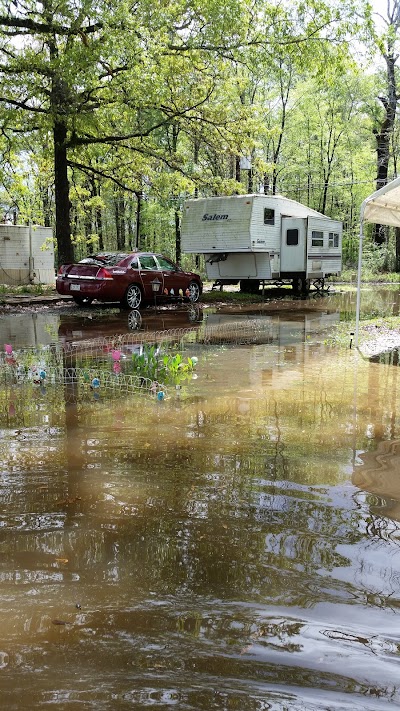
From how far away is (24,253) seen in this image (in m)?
23.3

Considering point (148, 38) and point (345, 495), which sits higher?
point (148, 38)

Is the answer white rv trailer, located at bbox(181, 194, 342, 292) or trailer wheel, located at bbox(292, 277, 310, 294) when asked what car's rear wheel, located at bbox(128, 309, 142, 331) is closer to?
white rv trailer, located at bbox(181, 194, 342, 292)

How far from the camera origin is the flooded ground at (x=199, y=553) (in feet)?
6.92

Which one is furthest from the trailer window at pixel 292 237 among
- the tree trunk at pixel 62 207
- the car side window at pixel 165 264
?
the tree trunk at pixel 62 207

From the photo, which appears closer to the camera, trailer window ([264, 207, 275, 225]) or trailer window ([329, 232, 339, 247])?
trailer window ([264, 207, 275, 225])

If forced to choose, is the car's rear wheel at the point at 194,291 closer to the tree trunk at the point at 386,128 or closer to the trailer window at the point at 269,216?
the trailer window at the point at 269,216

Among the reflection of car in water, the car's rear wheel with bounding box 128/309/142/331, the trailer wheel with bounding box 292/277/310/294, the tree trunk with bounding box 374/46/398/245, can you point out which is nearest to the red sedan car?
the reflection of car in water

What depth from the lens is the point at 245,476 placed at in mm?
4133

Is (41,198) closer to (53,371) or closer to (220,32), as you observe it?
(220,32)

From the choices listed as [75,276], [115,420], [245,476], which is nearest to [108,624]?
[245,476]

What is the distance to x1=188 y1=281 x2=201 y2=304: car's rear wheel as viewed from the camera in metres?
18.4

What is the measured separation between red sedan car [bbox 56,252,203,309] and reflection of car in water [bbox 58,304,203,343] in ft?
1.49

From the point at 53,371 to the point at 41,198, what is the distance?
3663 centimetres

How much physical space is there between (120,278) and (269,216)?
6.71m
